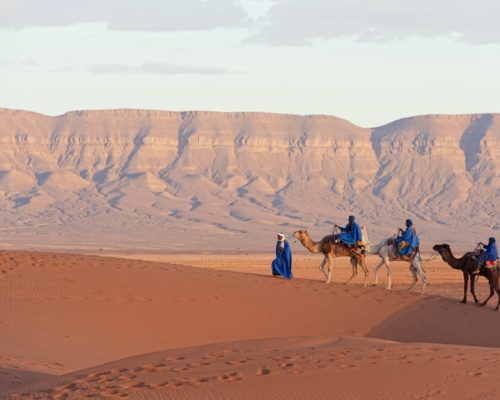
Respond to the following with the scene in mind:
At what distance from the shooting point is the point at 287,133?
573ft

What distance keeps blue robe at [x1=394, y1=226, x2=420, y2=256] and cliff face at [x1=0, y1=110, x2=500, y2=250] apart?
9899cm

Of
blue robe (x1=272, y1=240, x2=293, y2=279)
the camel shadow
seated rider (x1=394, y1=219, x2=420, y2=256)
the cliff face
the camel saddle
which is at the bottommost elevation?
the camel shadow

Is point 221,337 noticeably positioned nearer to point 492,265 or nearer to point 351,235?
point 351,235

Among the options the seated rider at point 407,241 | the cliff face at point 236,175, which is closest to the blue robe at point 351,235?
the seated rider at point 407,241

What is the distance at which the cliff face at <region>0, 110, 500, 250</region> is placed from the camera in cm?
13938

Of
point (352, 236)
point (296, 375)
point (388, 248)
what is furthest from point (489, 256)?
point (296, 375)

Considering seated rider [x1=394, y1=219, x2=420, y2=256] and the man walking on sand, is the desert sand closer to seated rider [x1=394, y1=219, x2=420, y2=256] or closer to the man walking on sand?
the man walking on sand

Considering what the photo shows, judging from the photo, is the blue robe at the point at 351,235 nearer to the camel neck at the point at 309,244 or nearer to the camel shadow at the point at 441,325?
the camel neck at the point at 309,244

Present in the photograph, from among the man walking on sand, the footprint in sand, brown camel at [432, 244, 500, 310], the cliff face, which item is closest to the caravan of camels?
brown camel at [432, 244, 500, 310]

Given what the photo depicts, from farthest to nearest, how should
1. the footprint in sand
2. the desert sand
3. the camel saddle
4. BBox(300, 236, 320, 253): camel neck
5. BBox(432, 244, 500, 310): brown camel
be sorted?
BBox(300, 236, 320, 253): camel neck, BBox(432, 244, 500, 310): brown camel, the camel saddle, the footprint in sand, the desert sand

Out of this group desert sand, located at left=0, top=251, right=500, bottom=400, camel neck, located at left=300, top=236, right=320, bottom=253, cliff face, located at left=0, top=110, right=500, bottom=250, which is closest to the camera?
desert sand, located at left=0, top=251, right=500, bottom=400

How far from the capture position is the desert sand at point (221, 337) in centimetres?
1259

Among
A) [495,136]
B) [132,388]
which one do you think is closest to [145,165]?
[495,136]

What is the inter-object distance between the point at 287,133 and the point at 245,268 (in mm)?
115012
